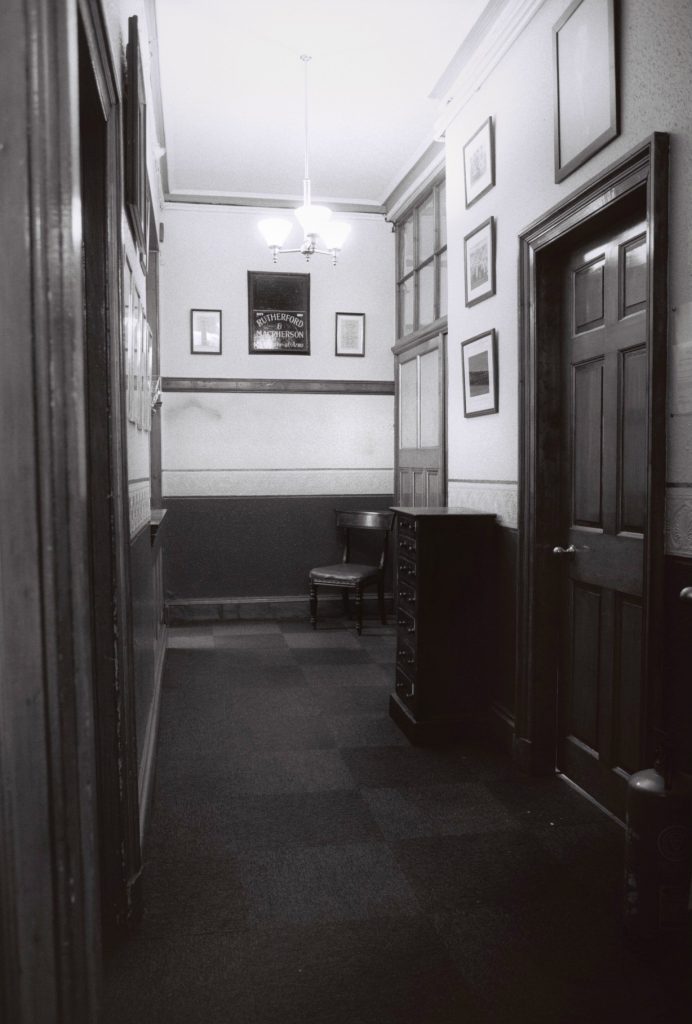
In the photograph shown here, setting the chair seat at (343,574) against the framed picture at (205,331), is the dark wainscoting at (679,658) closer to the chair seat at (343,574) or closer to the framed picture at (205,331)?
the chair seat at (343,574)

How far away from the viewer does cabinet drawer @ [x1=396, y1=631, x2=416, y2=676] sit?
3541mm

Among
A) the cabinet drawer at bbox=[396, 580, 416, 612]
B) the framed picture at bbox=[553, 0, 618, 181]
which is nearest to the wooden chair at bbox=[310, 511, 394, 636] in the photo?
the cabinet drawer at bbox=[396, 580, 416, 612]

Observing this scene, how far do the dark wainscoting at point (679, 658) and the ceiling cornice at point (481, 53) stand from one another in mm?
2353

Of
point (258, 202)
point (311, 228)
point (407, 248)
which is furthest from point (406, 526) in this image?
point (258, 202)

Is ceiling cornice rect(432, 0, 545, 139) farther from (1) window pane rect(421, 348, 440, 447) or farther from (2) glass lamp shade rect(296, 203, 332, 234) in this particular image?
(1) window pane rect(421, 348, 440, 447)

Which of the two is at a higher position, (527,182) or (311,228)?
(311,228)

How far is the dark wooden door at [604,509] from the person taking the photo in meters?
2.57

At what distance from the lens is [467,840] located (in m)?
2.56

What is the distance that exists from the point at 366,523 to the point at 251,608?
3.85 ft

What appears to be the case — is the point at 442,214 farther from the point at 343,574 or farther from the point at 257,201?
the point at 343,574

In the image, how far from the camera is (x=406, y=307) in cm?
613

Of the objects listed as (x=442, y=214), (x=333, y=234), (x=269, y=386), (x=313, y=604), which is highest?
(x=442, y=214)

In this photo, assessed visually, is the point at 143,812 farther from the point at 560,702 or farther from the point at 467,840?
the point at 560,702

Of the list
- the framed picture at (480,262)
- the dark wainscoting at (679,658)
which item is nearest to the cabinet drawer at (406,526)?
the framed picture at (480,262)
